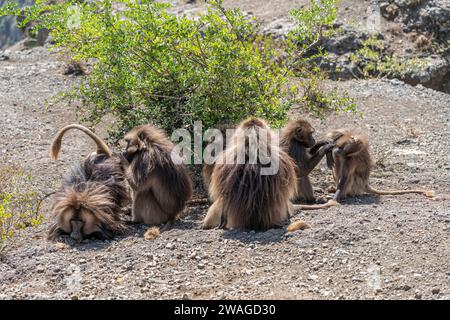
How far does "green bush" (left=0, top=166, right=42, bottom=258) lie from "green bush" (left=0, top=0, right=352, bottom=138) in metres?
1.38

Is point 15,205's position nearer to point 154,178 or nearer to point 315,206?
point 154,178

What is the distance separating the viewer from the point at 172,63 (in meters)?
7.40

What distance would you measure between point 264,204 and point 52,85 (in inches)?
329

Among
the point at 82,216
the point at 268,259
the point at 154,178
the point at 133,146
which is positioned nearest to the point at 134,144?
the point at 133,146

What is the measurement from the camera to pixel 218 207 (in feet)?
20.8

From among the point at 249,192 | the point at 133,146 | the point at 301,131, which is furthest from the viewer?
the point at 301,131

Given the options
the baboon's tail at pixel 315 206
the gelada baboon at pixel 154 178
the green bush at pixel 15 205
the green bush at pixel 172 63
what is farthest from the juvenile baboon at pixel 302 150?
the green bush at pixel 15 205

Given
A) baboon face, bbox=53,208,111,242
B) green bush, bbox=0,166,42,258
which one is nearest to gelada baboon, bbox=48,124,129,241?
baboon face, bbox=53,208,111,242

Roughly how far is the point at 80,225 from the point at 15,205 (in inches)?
41.1

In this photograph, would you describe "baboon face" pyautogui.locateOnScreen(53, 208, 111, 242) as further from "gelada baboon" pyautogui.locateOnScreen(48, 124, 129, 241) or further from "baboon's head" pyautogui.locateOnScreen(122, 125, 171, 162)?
"baboon's head" pyautogui.locateOnScreen(122, 125, 171, 162)

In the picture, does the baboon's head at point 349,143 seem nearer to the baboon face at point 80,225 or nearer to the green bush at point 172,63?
the green bush at point 172,63

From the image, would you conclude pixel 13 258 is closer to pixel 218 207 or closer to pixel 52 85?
pixel 218 207

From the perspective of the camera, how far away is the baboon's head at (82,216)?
6.20 metres

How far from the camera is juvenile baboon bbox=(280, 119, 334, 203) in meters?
7.47
